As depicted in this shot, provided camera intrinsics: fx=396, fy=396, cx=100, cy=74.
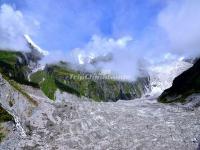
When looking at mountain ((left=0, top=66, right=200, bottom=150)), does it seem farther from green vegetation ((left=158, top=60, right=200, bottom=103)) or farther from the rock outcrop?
green vegetation ((left=158, top=60, right=200, bottom=103))

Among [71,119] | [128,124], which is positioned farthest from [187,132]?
[71,119]

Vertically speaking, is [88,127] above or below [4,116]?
below

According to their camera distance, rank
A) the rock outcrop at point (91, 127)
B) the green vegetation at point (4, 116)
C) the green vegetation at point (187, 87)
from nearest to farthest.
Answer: the rock outcrop at point (91, 127), the green vegetation at point (4, 116), the green vegetation at point (187, 87)

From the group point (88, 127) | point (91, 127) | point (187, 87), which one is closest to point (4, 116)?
Result: point (88, 127)

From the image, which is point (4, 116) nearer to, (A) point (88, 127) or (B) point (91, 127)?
(A) point (88, 127)

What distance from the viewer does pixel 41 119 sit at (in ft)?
309

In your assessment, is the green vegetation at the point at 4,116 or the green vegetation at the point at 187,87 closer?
the green vegetation at the point at 4,116

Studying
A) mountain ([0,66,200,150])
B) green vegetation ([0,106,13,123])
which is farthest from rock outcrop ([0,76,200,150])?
green vegetation ([0,106,13,123])

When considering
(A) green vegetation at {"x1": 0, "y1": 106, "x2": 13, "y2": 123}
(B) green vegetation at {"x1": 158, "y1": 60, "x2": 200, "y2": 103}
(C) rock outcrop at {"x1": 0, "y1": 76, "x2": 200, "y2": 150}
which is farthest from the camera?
(B) green vegetation at {"x1": 158, "y1": 60, "x2": 200, "y2": 103}

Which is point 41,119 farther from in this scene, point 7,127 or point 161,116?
point 161,116

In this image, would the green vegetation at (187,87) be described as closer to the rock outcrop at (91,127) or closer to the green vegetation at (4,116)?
the rock outcrop at (91,127)

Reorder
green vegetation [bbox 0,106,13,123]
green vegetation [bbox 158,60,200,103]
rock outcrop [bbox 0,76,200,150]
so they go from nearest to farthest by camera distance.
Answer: rock outcrop [bbox 0,76,200,150] → green vegetation [bbox 0,106,13,123] → green vegetation [bbox 158,60,200,103]

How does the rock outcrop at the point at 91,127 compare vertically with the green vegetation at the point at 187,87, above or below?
below

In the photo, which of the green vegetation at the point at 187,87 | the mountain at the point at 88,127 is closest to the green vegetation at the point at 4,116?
the mountain at the point at 88,127
